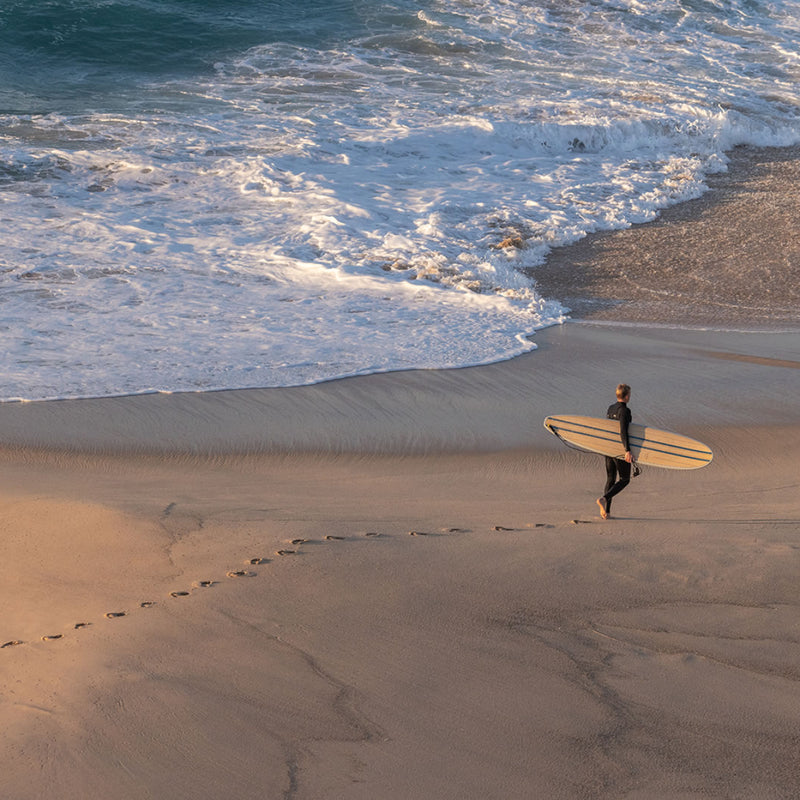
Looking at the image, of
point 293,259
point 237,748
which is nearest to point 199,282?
point 293,259

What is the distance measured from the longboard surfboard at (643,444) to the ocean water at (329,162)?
2657mm

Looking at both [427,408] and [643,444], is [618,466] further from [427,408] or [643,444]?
[427,408]

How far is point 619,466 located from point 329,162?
10.1m

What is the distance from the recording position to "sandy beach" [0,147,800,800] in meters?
3.70

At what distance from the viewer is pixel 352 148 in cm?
1529

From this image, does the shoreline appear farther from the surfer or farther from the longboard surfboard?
the surfer

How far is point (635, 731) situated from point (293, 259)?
8080 millimetres

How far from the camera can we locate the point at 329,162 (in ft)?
48.1

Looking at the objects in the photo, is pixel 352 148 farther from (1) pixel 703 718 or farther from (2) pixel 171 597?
(1) pixel 703 718

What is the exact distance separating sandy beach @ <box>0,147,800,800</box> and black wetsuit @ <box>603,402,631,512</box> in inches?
7.6

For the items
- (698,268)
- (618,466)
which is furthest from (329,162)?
(618,466)

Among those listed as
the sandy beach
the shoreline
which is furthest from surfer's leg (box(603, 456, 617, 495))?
the shoreline

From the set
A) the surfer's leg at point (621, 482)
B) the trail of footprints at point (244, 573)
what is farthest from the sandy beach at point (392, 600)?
the surfer's leg at point (621, 482)

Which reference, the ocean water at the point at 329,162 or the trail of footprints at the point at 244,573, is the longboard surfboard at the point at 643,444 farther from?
the ocean water at the point at 329,162
